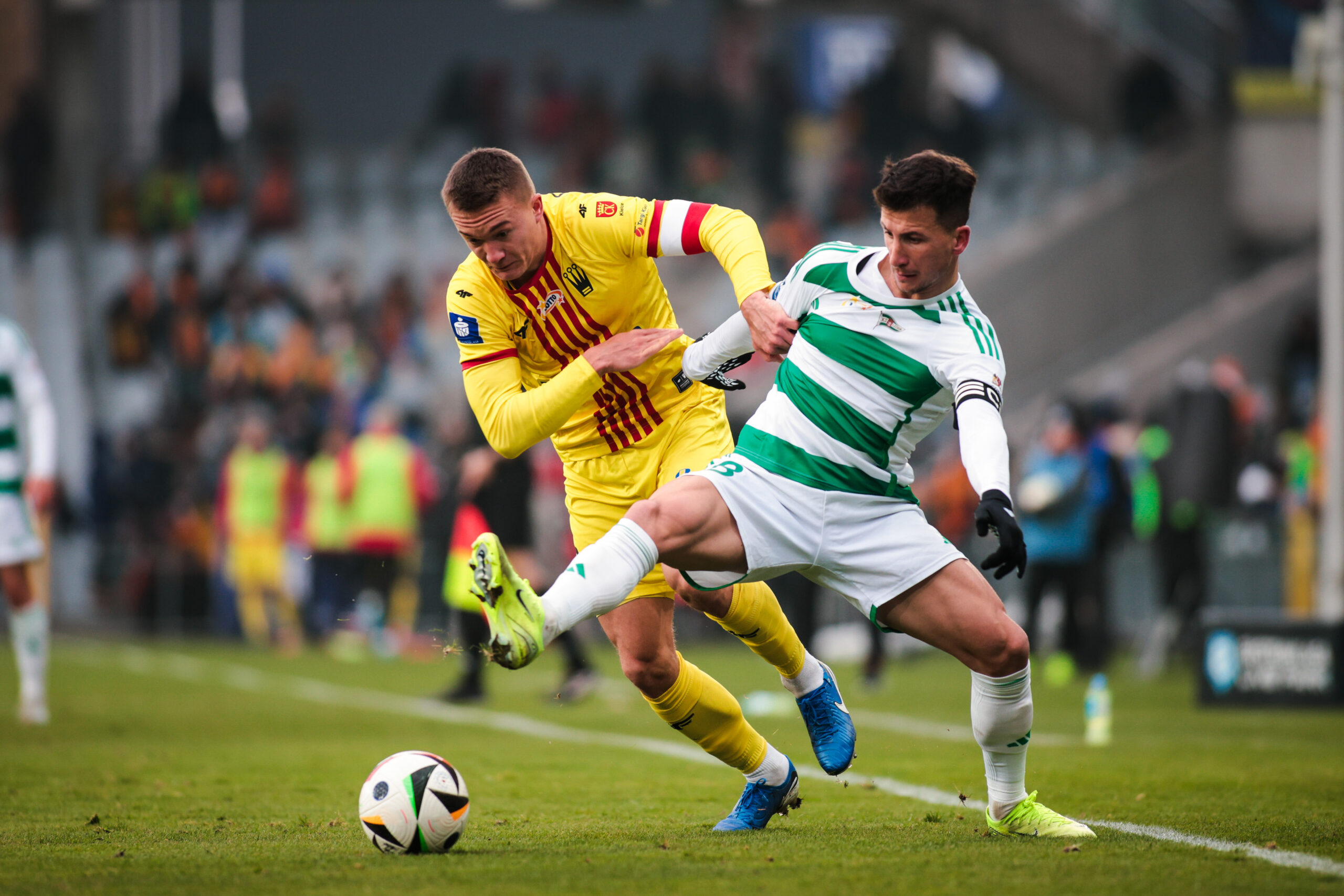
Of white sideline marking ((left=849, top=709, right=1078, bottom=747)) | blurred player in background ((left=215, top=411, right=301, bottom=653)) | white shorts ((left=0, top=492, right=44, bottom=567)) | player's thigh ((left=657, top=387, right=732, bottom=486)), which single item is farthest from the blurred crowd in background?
player's thigh ((left=657, top=387, right=732, bottom=486))

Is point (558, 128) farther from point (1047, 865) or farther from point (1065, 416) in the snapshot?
point (1047, 865)

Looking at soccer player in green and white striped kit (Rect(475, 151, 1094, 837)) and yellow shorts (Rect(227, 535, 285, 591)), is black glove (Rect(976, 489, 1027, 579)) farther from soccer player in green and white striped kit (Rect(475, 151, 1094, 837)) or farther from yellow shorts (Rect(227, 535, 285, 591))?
yellow shorts (Rect(227, 535, 285, 591))

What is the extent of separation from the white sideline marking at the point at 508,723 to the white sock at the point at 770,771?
2.65 feet

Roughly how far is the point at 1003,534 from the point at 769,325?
3.37ft

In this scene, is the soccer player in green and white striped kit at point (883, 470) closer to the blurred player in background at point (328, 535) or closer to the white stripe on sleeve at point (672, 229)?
the white stripe on sleeve at point (672, 229)

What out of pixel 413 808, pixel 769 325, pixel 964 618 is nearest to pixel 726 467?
pixel 769 325

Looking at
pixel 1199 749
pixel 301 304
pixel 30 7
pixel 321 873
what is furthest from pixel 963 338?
pixel 30 7

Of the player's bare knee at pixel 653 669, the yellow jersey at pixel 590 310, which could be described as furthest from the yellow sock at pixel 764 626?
the yellow jersey at pixel 590 310

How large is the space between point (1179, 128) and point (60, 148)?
1572 cm

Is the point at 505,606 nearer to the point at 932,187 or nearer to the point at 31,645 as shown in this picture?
the point at 932,187

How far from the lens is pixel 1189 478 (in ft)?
46.8

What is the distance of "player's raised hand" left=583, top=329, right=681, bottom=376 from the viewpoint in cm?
532

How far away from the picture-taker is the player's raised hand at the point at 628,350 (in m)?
5.32

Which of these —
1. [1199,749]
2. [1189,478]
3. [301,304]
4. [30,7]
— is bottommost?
[1199,749]
